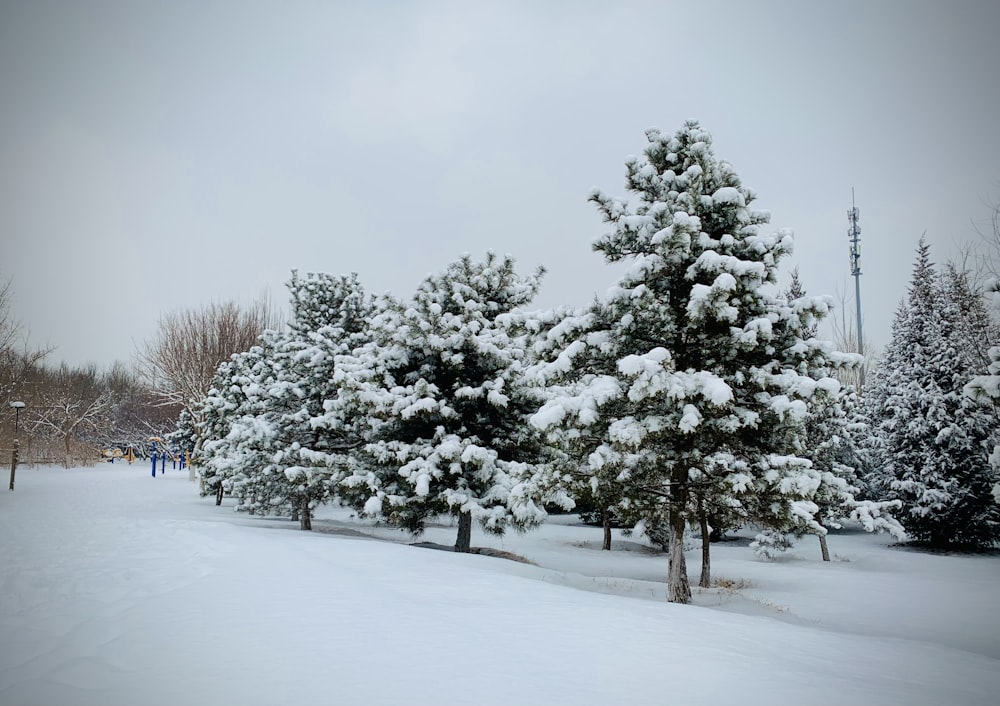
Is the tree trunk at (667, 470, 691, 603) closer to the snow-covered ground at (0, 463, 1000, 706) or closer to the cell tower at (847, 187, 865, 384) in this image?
the snow-covered ground at (0, 463, 1000, 706)

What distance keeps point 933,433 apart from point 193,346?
3615 centimetres

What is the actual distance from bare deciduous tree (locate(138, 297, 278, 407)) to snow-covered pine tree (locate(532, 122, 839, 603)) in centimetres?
2945

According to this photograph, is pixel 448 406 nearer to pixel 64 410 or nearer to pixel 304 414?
pixel 304 414

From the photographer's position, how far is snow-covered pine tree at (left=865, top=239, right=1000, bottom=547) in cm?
1806

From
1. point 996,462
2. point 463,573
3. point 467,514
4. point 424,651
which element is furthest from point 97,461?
point 996,462

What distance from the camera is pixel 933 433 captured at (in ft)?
61.8

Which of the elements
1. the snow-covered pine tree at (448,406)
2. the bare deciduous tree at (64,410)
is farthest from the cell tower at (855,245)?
the bare deciduous tree at (64,410)

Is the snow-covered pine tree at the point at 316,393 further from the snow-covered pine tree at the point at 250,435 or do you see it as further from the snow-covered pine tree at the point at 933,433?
the snow-covered pine tree at the point at 933,433

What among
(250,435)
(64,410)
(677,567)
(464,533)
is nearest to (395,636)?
(677,567)

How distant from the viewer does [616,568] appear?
49.0 feet

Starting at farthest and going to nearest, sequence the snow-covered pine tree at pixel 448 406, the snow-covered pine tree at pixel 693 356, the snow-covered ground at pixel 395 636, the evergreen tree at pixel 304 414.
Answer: the evergreen tree at pixel 304 414 → the snow-covered pine tree at pixel 448 406 → the snow-covered pine tree at pixel 693 356 → the snow-covered ground at pixel 395 636

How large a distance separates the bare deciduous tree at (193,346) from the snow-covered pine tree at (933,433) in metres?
32.4

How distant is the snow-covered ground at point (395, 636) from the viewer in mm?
3824

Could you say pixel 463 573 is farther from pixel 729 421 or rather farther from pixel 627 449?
pixel 729 421
